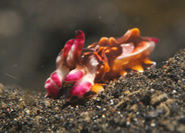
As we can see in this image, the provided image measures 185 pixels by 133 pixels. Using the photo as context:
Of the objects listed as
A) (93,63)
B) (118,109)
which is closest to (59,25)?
(93,63)

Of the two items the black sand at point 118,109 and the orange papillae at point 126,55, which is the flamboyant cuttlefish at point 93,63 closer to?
the orange papillae at point 126,55

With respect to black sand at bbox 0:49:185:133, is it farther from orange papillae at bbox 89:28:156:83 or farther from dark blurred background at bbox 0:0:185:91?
dark blurred background at bbox 0:0:185:91

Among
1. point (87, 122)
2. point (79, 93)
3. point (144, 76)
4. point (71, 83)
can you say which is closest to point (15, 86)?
point (71, 83)

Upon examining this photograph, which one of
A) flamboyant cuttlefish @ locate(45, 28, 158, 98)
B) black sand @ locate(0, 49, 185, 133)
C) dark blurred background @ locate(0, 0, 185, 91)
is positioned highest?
dark blurred background @ locate(0, 0, 185, 91)

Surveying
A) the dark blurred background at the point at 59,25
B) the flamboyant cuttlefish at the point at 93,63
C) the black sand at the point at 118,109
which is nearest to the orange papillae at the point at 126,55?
the flamboyant cuttlefish at the point at 93,63

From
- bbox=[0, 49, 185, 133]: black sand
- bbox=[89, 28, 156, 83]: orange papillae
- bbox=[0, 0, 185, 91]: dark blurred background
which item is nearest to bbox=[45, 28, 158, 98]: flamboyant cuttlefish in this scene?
bbox=[89, 28, 156, 83]: orange papillae

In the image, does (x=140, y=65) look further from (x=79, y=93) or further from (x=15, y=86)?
(x=15, y=86)

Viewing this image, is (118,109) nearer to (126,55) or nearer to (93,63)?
(93,63)
